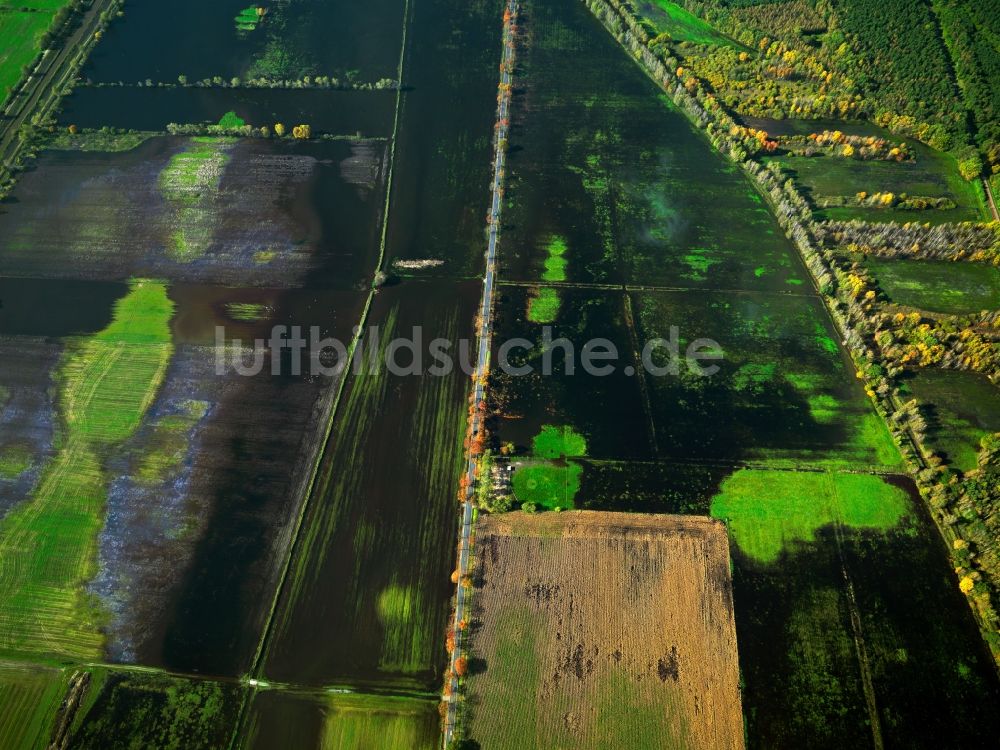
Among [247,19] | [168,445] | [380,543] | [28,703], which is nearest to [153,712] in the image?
[28,703]

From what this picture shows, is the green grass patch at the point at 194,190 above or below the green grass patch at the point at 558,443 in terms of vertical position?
above

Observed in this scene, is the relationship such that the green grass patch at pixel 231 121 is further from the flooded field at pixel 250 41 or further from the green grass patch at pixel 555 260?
the green grass patch at pixel 555 260

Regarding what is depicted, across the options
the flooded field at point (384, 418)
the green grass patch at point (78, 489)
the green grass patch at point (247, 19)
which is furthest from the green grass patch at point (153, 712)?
the green grass patch at point (247, 19)

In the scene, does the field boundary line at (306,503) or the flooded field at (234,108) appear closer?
Answer: the field boundary line at (306,503)

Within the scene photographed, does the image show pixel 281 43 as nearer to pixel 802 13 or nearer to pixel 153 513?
pixel 153 513

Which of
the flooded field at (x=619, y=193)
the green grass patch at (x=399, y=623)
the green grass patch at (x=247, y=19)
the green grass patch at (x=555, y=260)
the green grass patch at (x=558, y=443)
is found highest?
the green grass patch at (x=247, y=19)

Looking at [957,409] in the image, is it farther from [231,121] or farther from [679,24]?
[231,121]

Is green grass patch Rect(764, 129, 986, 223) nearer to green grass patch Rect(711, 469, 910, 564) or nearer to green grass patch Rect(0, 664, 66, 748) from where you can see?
green grass patch Rect(711, 469, 910, 564)
